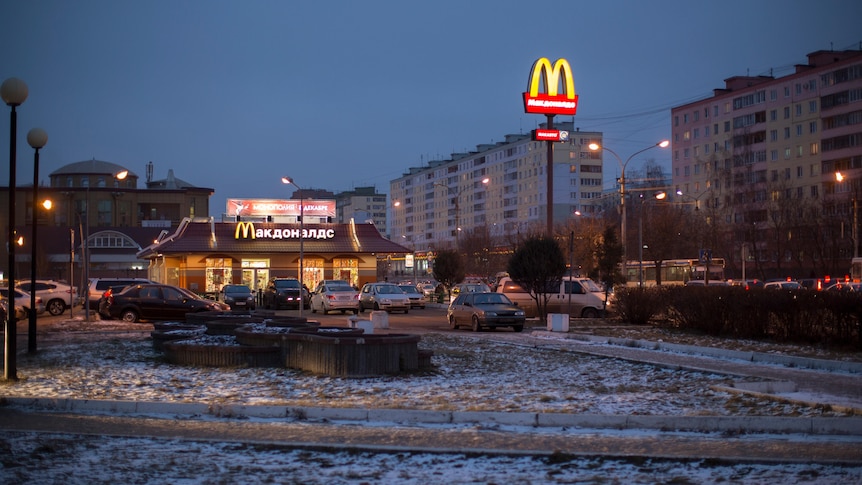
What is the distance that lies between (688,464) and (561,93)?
33.0 meters

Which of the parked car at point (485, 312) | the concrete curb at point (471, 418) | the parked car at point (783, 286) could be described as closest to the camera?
the concrete curb at point (471, 418)

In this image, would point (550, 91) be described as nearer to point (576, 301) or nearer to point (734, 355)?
point (576, 301)

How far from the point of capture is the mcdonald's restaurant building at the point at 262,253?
5900 centimetres

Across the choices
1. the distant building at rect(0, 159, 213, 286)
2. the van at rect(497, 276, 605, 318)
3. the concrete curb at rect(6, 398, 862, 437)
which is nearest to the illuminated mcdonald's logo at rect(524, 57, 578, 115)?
the van at rect(497, 276, 605, 318)

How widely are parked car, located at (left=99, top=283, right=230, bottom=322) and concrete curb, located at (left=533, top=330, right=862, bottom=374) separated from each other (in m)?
14.7

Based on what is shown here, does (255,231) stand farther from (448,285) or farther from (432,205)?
(432,205)

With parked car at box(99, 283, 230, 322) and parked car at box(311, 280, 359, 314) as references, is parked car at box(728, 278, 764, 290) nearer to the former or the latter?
parked car at box(311, 280, 359, 314)

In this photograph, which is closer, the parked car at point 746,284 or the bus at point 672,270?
the parked car at point 746,284

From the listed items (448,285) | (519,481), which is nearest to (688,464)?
(519,481)

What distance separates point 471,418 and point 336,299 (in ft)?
97.0

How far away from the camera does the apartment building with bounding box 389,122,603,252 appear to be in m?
123

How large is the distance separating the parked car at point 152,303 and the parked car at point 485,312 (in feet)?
30.3

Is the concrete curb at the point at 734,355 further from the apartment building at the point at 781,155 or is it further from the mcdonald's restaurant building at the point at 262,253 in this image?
the apartment building at the point at 781,155

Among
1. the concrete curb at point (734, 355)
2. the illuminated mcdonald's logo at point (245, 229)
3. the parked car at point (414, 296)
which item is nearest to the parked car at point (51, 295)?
the parked car at point (414, 296)
